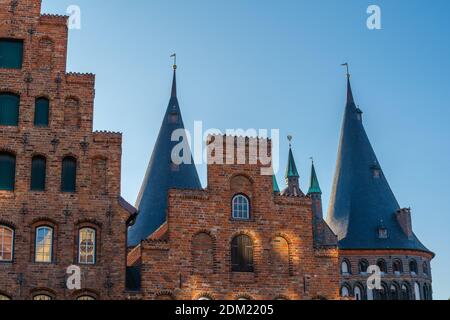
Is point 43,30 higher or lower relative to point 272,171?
higher

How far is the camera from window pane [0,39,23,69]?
28.5 meters

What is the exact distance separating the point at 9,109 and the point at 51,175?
115 inches

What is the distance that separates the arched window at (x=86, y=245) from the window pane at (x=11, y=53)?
662 centimetres

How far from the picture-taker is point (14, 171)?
2705 cm

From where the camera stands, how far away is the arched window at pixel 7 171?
2686cm

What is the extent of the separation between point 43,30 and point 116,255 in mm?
8995

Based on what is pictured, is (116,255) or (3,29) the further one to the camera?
(3,29)

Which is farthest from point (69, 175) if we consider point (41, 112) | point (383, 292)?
point (383, 292)

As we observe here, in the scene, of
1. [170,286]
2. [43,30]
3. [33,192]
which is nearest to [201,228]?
[170,286]

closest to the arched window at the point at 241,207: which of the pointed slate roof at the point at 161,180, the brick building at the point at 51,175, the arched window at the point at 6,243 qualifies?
the brick building at the point at 51,175

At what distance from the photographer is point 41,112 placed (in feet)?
92.4

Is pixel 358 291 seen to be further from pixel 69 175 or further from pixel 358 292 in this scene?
pixel 69 175
